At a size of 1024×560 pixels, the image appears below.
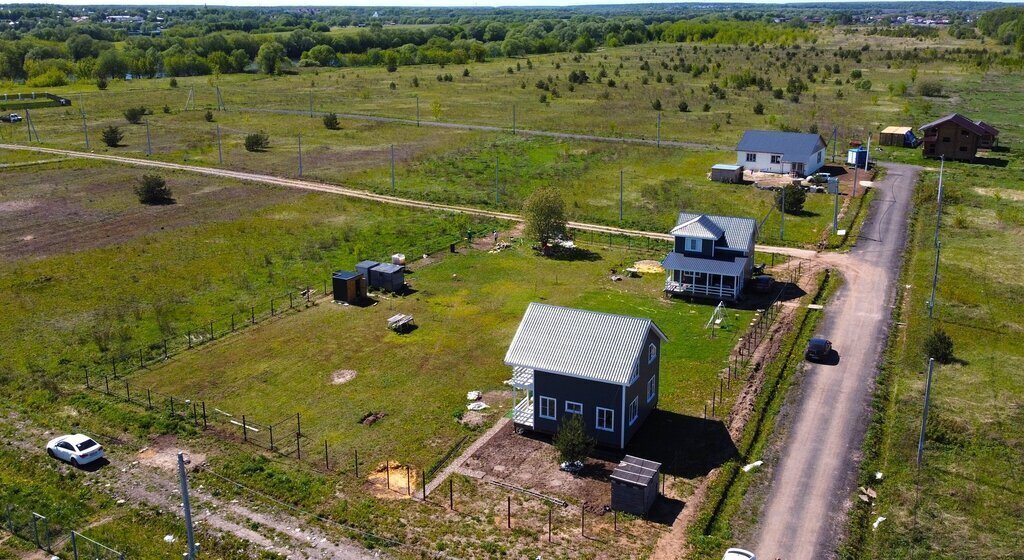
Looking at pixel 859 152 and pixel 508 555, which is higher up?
pixel 859 152

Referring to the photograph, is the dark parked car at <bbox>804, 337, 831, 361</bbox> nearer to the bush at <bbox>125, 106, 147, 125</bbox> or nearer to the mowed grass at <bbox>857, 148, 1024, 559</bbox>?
the mowed grass at <bbox>857, 148, 1024, 559</bbox>

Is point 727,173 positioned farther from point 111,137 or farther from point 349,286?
point 111,137

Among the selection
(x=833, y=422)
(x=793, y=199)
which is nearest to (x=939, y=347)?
(x=833, y=422)

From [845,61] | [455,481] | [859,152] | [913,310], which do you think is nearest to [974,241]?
[913,310]

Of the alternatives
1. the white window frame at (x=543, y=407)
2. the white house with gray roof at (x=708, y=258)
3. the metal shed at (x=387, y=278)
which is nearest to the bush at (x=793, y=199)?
the white house with gray roof at (x=708, y=258)

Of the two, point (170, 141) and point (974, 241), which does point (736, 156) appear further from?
point (170, 141)

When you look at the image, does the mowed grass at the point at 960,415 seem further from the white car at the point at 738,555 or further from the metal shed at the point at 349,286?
the metal shed at the point at 349,286

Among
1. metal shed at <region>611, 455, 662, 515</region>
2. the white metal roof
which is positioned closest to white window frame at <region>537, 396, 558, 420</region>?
the white metal roof
